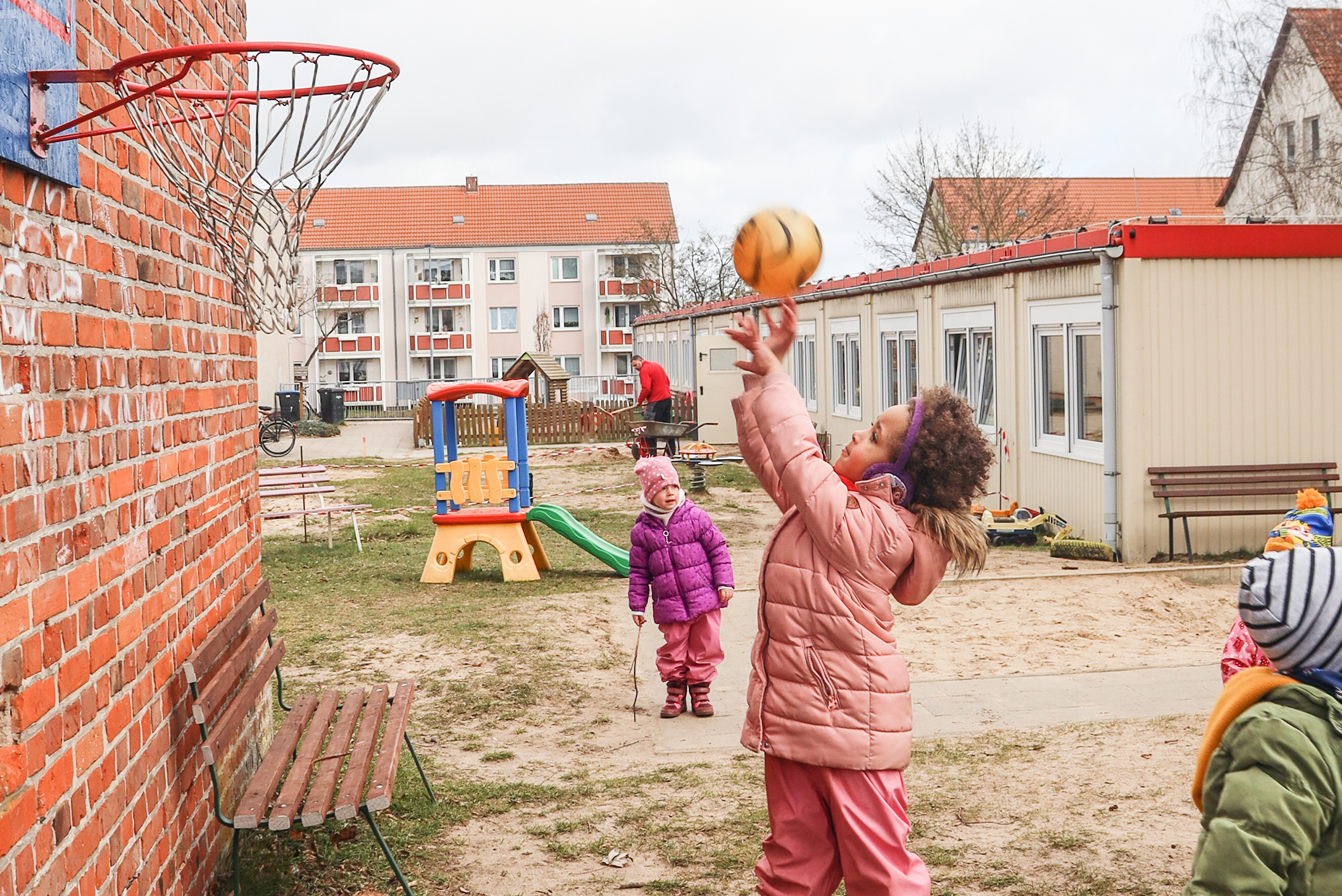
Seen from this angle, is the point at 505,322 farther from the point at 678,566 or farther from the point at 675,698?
the point at 678,566

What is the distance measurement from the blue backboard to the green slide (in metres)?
9.37

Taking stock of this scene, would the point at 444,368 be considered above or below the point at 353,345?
below

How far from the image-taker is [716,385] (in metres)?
30.2

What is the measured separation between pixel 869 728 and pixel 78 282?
238cm

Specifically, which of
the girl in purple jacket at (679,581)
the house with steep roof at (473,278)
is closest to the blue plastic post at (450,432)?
the girl in purple jacket at (679,581)

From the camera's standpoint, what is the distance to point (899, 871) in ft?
11.3

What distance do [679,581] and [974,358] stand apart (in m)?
10.1

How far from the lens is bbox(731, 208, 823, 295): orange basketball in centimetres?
375

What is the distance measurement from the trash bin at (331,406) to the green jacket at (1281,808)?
134 feet

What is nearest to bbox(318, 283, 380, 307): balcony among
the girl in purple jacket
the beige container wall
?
the beige container wall

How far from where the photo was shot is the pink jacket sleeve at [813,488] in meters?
3.38

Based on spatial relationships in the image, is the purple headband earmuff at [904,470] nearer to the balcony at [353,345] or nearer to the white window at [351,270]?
the balcony at [353,345]

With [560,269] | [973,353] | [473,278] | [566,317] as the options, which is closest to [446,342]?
[473,278]

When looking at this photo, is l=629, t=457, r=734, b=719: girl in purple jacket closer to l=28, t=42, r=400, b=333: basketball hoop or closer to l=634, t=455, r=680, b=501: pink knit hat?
l=634, t=455, r=680, b=501: pink knit hat
